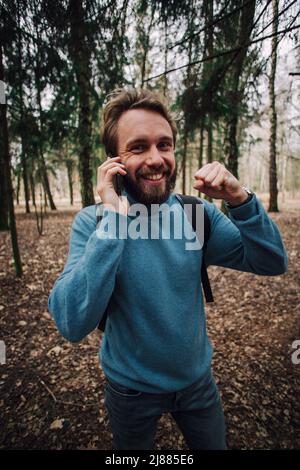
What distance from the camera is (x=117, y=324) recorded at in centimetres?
149

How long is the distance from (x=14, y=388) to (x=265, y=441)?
2968mm

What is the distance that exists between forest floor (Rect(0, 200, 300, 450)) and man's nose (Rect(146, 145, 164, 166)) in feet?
9.08

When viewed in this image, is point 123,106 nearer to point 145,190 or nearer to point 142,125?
point 142,125

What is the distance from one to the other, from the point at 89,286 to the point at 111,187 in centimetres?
52

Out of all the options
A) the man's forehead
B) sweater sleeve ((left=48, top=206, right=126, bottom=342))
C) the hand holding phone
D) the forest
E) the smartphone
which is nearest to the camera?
sweater sleeve ((left=48, top=206, right=126, bottom=342))

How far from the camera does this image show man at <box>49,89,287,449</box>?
1356mm

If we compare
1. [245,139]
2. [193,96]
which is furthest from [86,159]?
[245,139]

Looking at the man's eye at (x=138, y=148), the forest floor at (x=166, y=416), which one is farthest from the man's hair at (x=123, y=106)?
the forest floor at (x=166, y=416)

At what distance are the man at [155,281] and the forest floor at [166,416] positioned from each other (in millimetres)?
1499

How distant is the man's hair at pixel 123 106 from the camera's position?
1.60 metres

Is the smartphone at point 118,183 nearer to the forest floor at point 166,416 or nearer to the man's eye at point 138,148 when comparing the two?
the man's eye at point 138,148

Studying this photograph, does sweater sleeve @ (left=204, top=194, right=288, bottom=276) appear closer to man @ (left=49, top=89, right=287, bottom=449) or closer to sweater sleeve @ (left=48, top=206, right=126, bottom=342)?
man @ (left=49, top=89, right=287, bottom=449)

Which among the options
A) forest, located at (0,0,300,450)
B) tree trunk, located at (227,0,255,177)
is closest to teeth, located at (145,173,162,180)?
forest, located at (0,0,300,450)

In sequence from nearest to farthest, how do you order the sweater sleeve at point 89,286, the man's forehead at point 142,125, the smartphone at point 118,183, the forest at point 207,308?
the sweater sleeve at point 89,286 → the smartphone at point 118,183 → the man's forehead at point 142,125 → the forest at point 207,308
